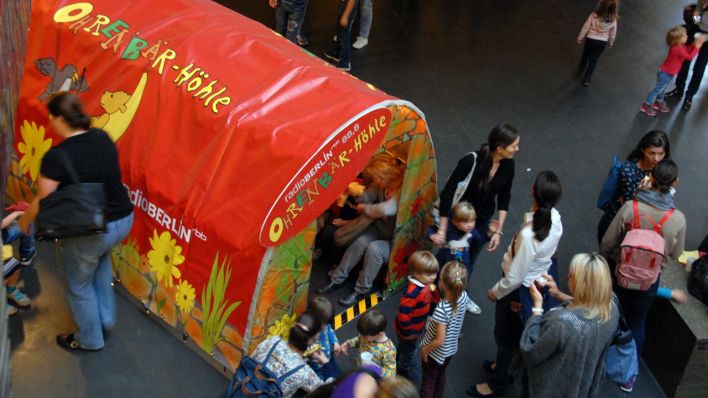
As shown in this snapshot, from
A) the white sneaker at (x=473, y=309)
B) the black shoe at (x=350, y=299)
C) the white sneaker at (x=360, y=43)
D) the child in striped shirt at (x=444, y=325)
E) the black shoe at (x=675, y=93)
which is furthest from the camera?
the white sneaker at (x=360, y=43)

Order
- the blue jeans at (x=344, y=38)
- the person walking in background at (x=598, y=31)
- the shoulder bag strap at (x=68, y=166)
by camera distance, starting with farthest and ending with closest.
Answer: the person walking in background at (x=598, y=31) < the blue jeans at (x=344, y=38) < the shoulder bag strap at (x=68, y=166)

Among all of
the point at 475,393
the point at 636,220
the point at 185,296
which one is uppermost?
the point at 636,220

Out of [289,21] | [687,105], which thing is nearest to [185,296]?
[289,21]

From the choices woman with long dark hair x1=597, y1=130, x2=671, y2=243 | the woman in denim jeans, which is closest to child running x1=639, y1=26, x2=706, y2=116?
woman with long dark hair x1=597, y1=130, x2=671, y2=243

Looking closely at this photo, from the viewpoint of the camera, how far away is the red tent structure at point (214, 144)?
17.3 ft

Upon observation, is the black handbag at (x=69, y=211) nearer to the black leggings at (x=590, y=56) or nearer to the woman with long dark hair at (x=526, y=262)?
the woman with long dark hair at (x=526, y=262)

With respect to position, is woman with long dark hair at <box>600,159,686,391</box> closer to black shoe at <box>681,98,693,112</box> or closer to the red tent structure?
the red tent structure

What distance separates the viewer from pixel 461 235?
6.01 m

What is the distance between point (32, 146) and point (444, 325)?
11.9 feet

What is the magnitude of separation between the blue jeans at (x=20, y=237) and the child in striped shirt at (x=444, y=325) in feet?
9.98

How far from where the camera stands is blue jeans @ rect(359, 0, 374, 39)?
33.1ft

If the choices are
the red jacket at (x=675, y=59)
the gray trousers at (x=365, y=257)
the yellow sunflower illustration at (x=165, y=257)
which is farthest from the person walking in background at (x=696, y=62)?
the yellow sunflower illustration at (x=165, y=257)

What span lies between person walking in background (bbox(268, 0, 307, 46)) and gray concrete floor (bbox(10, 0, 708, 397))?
0.77 metres

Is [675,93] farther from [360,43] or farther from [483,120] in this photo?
[360,43]
